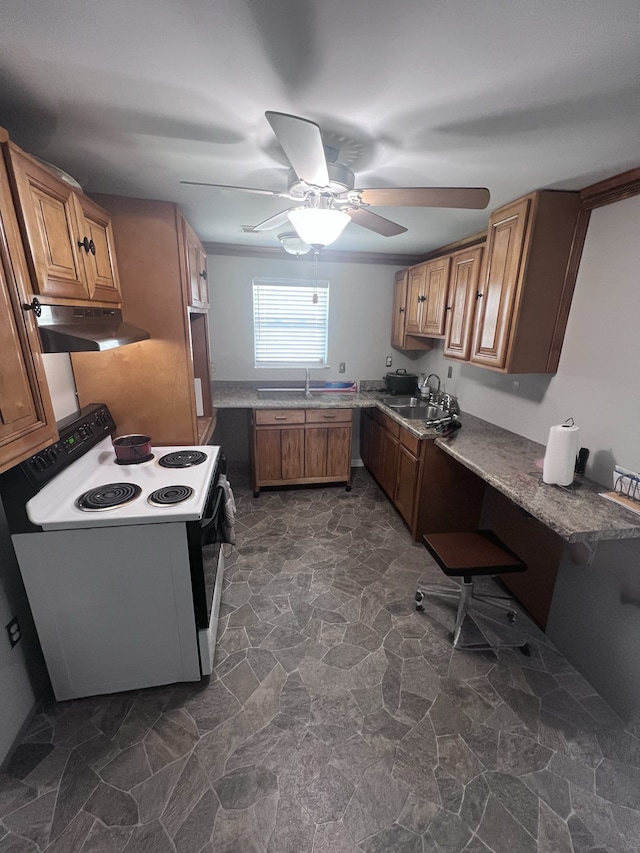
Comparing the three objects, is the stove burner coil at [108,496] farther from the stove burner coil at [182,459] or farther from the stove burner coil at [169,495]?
the stove burner coil at [182,459]

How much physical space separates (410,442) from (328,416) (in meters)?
0.92

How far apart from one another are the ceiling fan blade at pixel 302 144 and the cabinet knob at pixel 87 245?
104 cm

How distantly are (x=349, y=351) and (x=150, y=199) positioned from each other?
2.41 m

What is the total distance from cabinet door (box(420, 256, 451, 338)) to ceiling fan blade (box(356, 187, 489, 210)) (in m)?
1.54

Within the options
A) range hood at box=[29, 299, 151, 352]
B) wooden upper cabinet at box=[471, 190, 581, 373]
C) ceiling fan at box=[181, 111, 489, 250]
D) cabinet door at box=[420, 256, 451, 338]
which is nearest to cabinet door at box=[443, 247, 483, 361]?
cabinet door at box=[420, 256, 451, 338]

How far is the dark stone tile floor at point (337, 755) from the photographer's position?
1249mm

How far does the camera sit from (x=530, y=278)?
1.98 meters

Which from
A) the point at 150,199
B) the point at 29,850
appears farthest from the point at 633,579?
the point at 150,199

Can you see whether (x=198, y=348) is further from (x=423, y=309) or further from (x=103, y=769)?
(x=103, y=769)

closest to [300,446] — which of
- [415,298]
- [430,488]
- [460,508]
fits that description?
[430,488]

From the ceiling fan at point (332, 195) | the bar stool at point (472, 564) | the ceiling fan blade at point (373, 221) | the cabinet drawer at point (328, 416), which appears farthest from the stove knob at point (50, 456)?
the cabinet drawer at point (328, 416)

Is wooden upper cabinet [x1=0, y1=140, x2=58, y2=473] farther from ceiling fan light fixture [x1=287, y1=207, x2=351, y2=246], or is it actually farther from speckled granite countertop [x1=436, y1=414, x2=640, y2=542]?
speckled granite countertop [x1=436, y1=414, x2=640, y2=542]

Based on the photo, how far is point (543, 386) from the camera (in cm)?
226

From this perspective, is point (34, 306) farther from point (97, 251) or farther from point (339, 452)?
point (339, 452)
